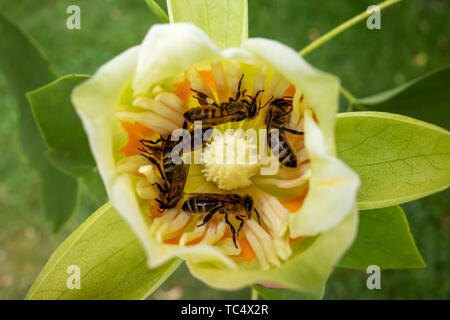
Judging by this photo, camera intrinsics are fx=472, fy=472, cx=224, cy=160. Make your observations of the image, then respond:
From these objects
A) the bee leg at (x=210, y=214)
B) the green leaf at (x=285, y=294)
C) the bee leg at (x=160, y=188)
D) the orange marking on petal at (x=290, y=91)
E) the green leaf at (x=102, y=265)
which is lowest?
the green leaf at (x=285, y=294)

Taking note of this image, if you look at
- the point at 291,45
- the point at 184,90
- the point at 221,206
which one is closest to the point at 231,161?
the point at 221,206

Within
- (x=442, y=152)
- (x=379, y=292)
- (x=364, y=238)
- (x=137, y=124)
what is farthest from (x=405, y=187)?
(x=379, y=292)

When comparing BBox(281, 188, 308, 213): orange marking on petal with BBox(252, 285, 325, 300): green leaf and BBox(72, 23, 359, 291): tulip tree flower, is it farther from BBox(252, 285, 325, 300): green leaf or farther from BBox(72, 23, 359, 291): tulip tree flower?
BBox(252, 285, 325, 300): green leaf

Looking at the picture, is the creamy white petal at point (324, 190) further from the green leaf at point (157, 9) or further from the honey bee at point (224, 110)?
the green leaf at point (157, 9)

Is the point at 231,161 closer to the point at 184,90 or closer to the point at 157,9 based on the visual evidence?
the point at 184,90

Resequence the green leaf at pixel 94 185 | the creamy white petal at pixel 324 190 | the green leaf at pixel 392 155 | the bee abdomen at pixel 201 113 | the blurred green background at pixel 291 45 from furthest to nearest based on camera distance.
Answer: the blurred green background at pixel 291 45 → the green leaf at pixel 94 185 → the bee abdomen at pixel 201 113 → the green leaf at pixel 392 155 → the creamy white petal at pixel 324 190

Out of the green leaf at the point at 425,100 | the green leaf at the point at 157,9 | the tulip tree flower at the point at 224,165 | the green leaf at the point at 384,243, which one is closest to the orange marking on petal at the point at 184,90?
the tulip tree flower at the point at 224,165

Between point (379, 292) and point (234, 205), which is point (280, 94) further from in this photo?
point (379, 292)
